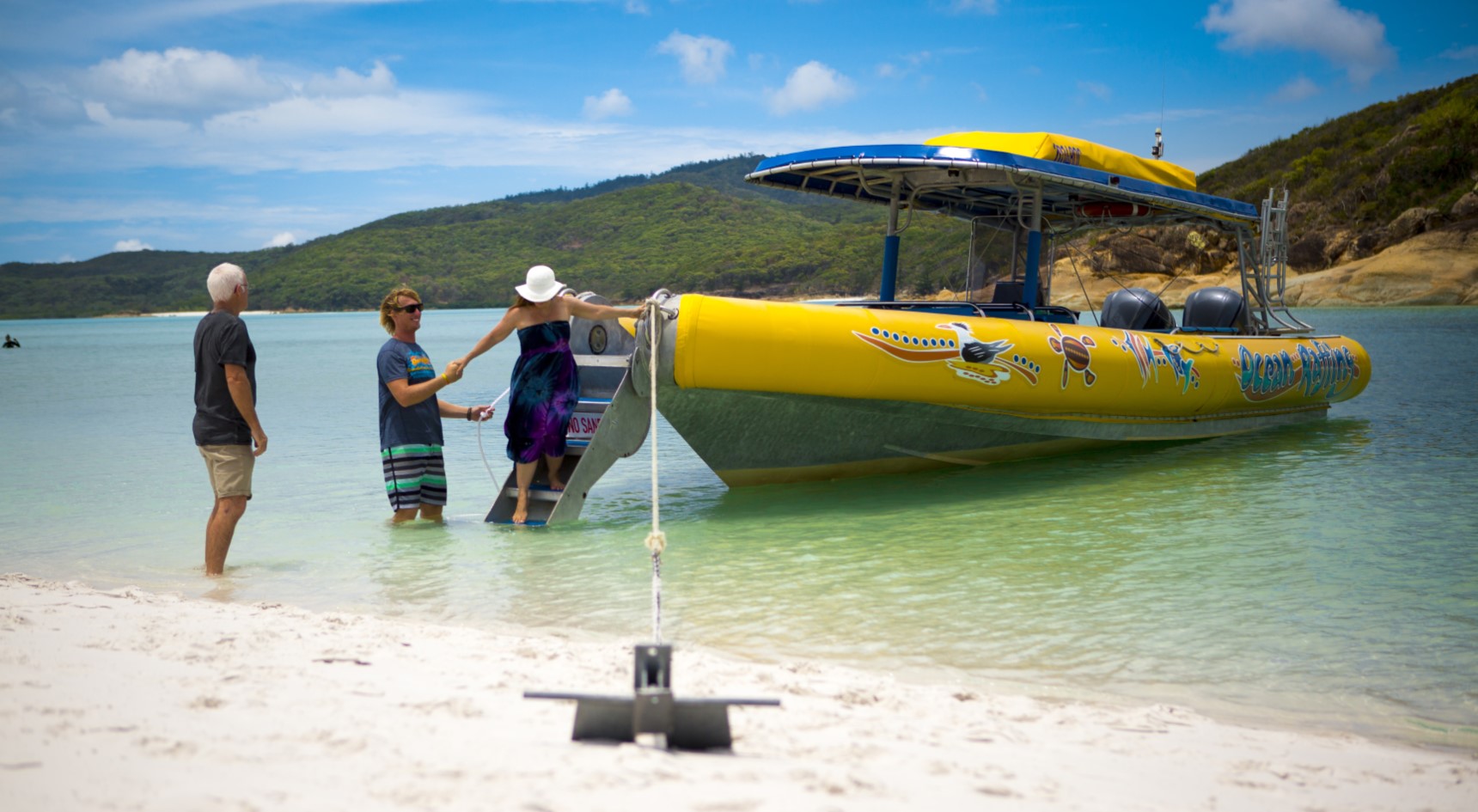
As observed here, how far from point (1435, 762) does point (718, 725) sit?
2221 millimetres

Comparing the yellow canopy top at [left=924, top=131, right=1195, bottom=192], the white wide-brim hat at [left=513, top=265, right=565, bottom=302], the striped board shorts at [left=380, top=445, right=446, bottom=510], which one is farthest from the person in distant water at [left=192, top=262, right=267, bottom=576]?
the yellow canopy top at [left=924, top=131, right=1195, bottom=192]

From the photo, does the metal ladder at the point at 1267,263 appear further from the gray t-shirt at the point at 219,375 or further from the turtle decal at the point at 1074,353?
the gray t-shirt at the point at 219,375

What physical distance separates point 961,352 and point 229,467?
475 cm

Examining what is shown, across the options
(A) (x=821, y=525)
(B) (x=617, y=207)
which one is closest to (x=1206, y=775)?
(A) (x=821, y=525)

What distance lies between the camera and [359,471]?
968cm

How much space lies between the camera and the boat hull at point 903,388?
22.1 feet

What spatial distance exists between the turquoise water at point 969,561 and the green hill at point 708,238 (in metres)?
3.92

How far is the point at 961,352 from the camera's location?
7.54m

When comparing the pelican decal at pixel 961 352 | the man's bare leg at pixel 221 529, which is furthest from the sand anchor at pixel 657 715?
the pelican decal at pixel 961 352

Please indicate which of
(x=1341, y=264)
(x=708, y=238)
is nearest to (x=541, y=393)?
(x=1341, y=264)

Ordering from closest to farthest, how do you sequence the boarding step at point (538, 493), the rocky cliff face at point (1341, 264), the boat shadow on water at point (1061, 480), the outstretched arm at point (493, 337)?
the outstretched arm at point (493, 337) < the boarding step at point (538, 493) < the boat shadow on water at point (1061, 480) < the rocky cliff face at point (1341, 264)

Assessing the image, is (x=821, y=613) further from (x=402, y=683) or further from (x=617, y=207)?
(x=617, y=207)

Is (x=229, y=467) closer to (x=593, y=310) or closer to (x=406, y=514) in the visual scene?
(x=406, y=514)

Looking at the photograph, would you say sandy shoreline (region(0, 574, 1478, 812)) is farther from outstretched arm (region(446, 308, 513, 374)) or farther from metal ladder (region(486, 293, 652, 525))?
metal ladder (region(486, 293, 652, 525))
